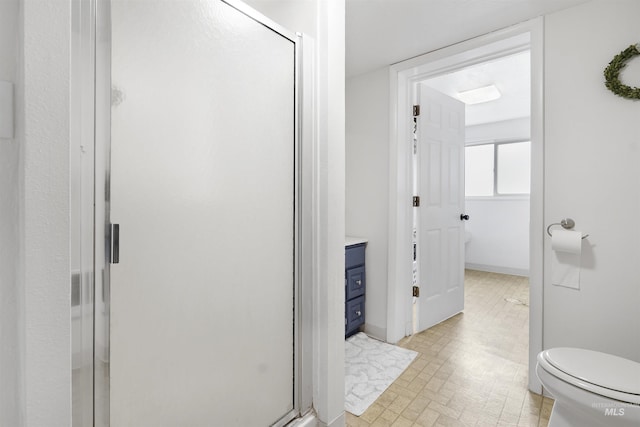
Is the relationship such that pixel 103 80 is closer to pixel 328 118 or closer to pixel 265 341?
pixel 328 118

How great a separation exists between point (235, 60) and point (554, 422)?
79.3 inches

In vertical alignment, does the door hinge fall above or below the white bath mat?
above

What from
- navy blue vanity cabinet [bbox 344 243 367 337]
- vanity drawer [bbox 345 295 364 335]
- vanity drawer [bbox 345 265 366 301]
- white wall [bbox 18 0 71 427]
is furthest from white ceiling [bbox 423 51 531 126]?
white wall [bbox 18 0 71 427]

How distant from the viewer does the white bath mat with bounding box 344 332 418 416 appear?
1.76 metres

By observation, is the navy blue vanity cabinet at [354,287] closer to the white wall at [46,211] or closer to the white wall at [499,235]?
the white wall at [46,211]

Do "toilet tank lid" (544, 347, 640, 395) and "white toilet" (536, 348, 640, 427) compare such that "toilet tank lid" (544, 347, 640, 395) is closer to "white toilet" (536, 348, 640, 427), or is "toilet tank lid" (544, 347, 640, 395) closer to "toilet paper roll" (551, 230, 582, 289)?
"white toilet" (536, 348, 640, 427)

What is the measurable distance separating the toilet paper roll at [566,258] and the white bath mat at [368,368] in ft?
3.54

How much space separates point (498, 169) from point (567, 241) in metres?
3.57

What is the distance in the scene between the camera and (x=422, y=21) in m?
1.88

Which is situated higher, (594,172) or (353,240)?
(594,172)

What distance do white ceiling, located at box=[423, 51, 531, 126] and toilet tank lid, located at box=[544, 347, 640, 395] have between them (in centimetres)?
194

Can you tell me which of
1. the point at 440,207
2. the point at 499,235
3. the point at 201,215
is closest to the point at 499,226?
the point at 499,235

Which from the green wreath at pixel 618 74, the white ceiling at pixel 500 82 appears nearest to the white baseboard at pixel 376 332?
the green wreath at pixel 618 74

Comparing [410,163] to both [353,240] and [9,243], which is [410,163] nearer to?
[353,240]
